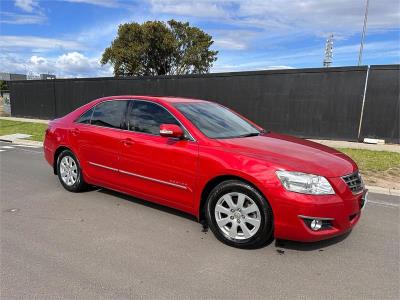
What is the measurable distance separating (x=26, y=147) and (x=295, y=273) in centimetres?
1043

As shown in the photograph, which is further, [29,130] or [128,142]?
[29,130]

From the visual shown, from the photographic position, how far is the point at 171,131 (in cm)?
435

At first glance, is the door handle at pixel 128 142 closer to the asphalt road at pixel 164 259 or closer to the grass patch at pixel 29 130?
the asphalt road at pixel 164 259

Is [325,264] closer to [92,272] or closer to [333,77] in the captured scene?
[92,272]

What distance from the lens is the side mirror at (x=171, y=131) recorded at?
436 centimetres

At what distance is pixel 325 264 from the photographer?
369 cm

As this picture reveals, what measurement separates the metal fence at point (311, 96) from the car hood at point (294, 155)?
833 centimetres

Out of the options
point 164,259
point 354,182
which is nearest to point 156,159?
point 164,259

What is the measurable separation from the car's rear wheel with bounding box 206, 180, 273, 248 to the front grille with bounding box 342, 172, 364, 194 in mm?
850

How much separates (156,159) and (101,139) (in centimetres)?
119

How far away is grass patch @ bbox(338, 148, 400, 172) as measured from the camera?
8.17 m

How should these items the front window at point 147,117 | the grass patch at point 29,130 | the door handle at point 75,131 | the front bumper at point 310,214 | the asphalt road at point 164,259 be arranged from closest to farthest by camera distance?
1. the asphalt road at point 164,259
2. the front bumper at point 310,214
3. the front window at point 147,117
4. the door handle at point 75,131
5. the grass patch at point 29,130

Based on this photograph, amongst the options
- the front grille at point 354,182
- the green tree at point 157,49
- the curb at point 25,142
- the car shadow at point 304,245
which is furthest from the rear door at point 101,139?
the green tree at point 157,49

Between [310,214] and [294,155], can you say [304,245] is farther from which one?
[294,155]
